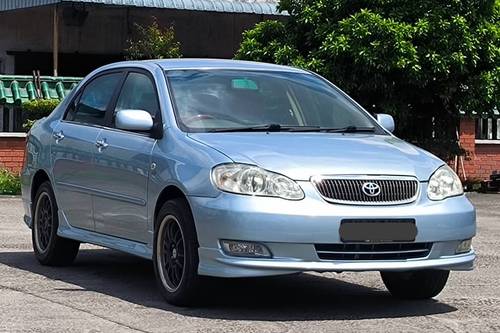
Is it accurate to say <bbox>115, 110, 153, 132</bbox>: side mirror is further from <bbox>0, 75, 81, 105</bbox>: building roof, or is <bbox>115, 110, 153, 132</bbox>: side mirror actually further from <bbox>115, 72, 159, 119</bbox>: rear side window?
<bbox>0, 75, 81, 105</bbox>: building roof

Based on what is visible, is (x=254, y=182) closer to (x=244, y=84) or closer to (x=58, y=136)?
(x=244, y=84)

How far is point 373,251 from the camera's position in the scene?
7.59 metres

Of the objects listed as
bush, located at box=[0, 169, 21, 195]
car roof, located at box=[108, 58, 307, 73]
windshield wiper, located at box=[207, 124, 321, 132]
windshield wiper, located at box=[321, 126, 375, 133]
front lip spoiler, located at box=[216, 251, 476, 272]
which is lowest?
bush, located at box=[0, 169, 21, 195]

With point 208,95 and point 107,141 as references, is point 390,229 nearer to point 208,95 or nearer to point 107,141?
point 208,95

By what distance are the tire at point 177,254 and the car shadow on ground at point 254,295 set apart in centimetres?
9

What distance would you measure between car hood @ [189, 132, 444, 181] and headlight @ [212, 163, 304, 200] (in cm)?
5

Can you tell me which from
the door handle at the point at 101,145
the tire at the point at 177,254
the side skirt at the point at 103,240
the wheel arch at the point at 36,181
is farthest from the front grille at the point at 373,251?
the wheel arch at the point at 36,181

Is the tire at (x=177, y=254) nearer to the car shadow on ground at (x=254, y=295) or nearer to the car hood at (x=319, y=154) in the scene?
the car shadow on ground at (x=254, y=295)

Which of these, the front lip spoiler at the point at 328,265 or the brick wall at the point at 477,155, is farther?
the brick wall at the point at 477,155

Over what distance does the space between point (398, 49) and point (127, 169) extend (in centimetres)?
1051

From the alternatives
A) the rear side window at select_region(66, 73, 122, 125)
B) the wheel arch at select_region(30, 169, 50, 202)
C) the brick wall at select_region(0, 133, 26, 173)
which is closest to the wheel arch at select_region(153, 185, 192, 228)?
the rear side window at select_region(66, 73, 122, 125)

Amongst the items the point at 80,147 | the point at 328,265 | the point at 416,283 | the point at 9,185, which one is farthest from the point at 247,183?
the point at 9,185

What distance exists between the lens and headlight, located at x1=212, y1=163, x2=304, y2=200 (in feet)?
24.5

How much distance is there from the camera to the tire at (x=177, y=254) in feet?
25.4
